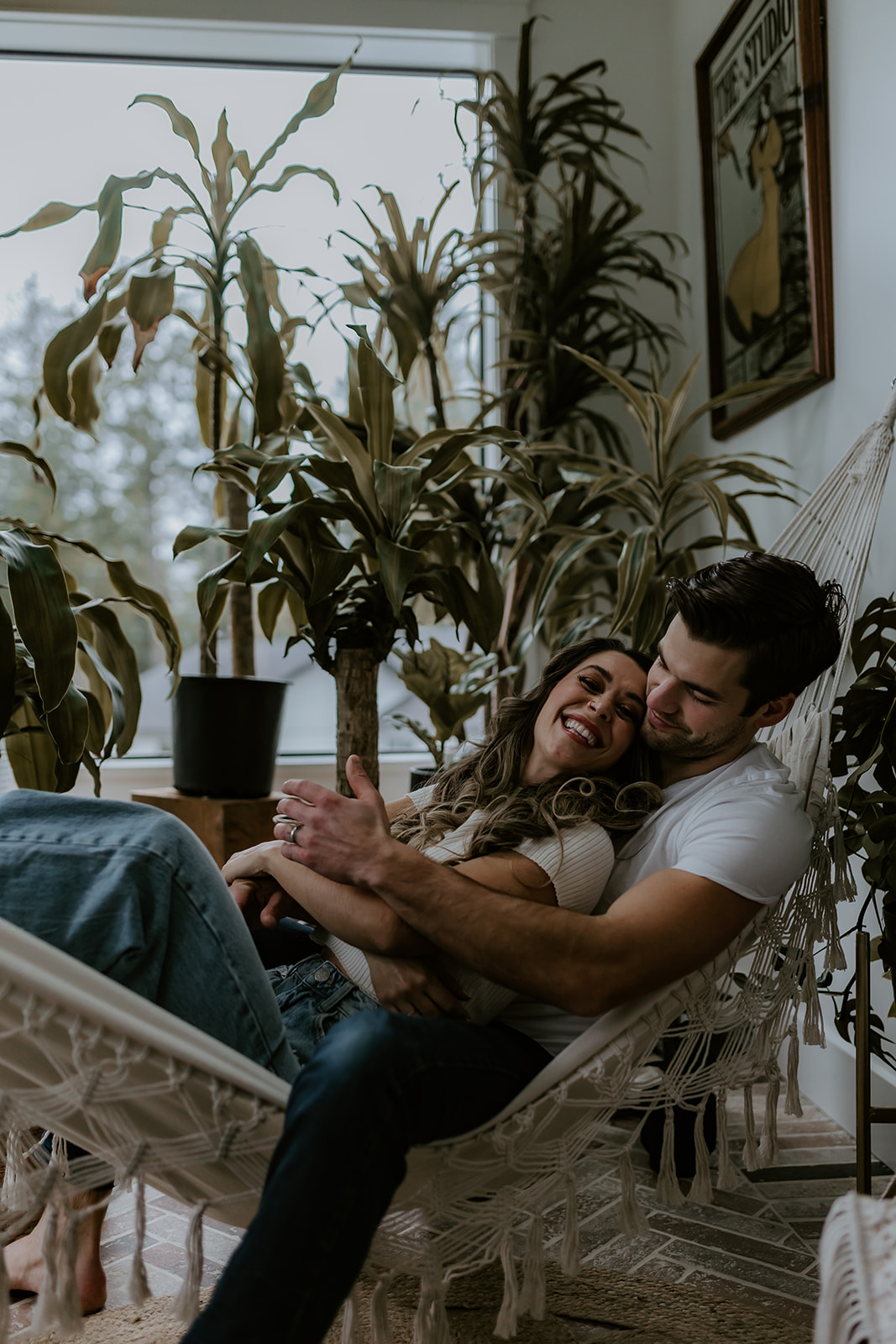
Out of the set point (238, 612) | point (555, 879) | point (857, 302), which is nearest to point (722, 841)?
point (555, 879)

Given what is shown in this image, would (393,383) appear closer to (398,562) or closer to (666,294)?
(398,562)

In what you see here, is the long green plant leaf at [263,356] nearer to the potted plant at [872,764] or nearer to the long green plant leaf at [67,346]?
the long green plant leaf at [67,346]

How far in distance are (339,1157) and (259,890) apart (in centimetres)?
56

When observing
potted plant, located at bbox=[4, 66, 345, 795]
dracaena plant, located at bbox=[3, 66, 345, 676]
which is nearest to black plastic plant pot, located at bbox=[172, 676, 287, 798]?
potted plant, located at bbox=[4, 66, 345, 795]

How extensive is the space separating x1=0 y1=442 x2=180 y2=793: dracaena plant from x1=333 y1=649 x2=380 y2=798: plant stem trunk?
334mm

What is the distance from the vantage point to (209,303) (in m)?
2.58

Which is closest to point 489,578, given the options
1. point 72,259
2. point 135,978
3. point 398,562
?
point 398,562

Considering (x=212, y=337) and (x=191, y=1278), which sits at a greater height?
(x=212, y=337)

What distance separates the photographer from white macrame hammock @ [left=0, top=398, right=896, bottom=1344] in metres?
0.95

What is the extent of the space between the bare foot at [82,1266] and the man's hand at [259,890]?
1.41 feet

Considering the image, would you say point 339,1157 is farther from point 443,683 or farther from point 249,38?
point 249,38

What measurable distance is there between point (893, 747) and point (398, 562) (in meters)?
0.88

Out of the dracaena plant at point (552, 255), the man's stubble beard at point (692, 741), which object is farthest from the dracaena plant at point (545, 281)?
the man's stubble beard at point (692, 741)

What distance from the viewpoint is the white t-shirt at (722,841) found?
115 cm
